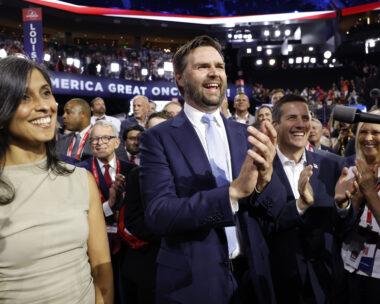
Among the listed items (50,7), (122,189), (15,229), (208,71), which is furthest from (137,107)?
(50,7)

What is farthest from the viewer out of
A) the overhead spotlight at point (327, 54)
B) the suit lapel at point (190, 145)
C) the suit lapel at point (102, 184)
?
the overhead spotlight at point (327, 54)

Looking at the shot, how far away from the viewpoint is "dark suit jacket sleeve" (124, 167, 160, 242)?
7.57 ft

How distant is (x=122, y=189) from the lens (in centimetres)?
258

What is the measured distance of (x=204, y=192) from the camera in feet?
4.33

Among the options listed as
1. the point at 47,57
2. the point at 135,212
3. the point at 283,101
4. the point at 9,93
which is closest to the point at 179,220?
the point at 9,93

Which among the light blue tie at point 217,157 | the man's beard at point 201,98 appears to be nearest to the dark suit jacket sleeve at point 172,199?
the light blue tie at point 217,157

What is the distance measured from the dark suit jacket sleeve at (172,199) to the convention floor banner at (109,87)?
1124cm

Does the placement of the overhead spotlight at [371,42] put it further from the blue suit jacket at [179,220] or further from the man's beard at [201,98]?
the blue suit jacket at [179,220]

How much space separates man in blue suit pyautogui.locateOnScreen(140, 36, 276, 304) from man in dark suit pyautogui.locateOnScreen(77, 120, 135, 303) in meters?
1.09

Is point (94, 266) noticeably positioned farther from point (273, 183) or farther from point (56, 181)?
point (273, 183)

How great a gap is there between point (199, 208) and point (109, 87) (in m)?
12.9

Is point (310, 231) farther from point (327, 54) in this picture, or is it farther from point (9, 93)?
point (327, 54)

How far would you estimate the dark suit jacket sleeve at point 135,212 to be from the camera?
231 centimetres

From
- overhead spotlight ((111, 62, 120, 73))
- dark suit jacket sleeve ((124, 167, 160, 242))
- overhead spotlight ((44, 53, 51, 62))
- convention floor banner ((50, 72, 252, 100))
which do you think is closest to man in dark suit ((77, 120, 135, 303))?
dark suit jacket sleeve ((124, 167, 160, 242))
